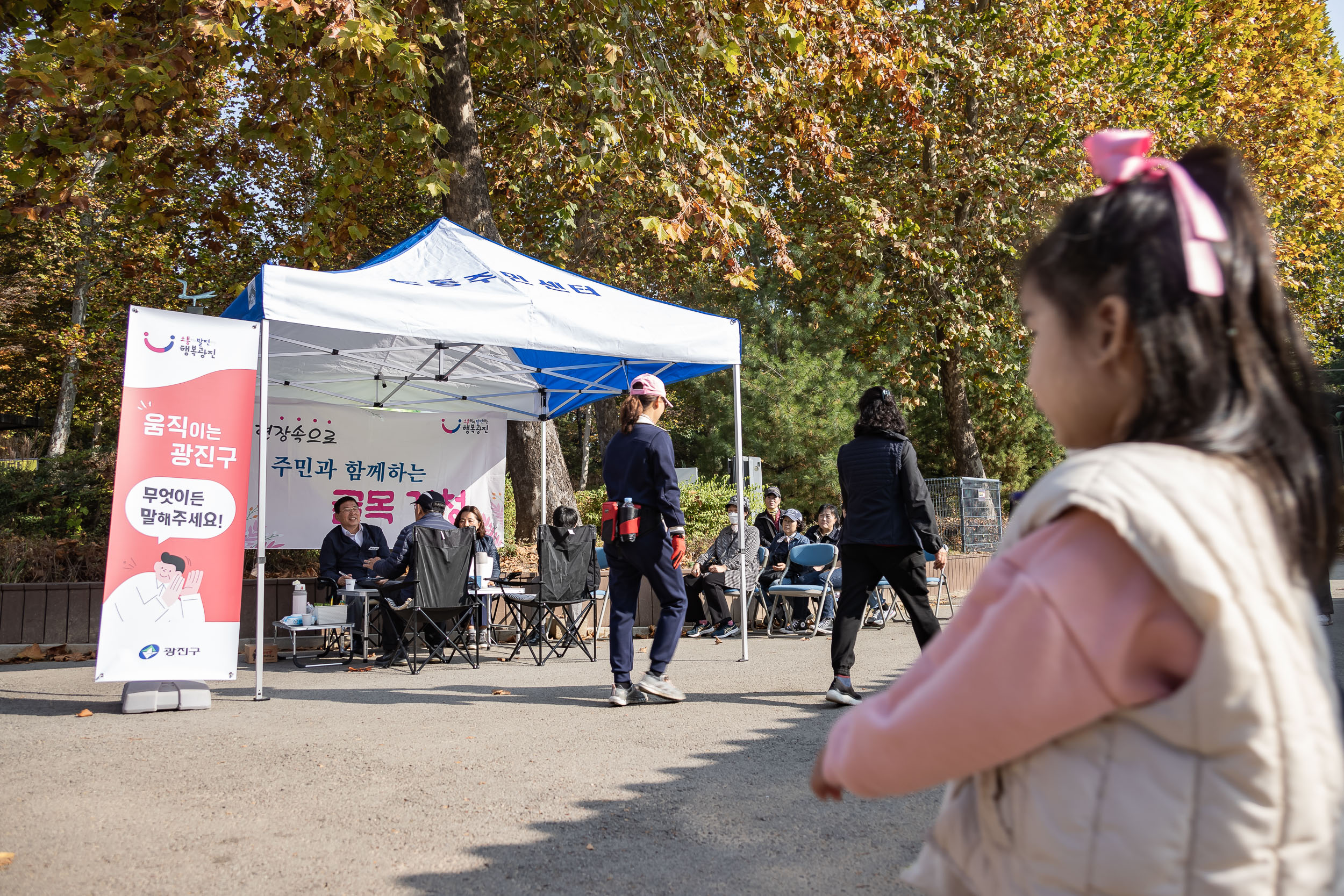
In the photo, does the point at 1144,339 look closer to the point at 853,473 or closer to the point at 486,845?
the point at 486,845

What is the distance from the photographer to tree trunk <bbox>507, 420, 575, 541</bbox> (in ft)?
41.7

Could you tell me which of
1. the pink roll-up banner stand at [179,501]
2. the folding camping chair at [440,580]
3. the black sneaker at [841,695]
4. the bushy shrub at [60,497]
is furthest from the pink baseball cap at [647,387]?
the bushy shrub at [60,497]

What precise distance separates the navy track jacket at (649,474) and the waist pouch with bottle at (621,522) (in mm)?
62

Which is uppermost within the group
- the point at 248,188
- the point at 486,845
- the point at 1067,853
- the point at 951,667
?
the point at 248,188

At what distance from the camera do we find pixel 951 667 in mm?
959

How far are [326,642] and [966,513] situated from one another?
11.3 m

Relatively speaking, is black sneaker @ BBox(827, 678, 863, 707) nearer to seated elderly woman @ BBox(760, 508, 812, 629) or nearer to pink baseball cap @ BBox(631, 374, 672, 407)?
pink baseball cap @ BBox(631, 374, 672, 407)

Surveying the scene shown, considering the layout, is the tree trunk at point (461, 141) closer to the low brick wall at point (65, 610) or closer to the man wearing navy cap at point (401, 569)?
the man wearing navy cap at point (401, 569)

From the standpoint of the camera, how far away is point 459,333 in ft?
24.1

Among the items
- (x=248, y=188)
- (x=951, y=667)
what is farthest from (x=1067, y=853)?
(x=248, y=188)

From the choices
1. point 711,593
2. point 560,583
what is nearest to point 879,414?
point 560,583

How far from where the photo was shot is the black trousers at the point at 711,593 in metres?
12.0

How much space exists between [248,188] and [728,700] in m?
14.5

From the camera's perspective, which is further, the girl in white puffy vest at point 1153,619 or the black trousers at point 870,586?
the black trousers at point 870,586
